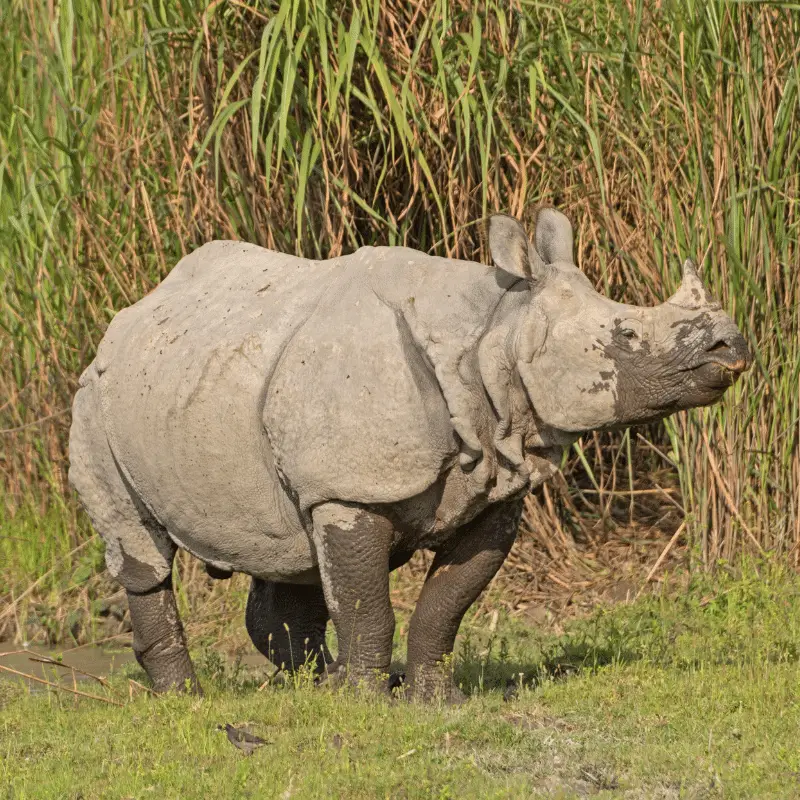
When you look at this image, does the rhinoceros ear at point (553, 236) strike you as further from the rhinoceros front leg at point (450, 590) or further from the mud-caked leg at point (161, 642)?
the mud-caked leg at point (161, 642)

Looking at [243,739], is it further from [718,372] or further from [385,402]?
[718,372]

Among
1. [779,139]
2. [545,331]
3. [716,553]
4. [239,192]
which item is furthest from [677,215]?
[545,331]

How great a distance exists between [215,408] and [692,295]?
5.06 feet

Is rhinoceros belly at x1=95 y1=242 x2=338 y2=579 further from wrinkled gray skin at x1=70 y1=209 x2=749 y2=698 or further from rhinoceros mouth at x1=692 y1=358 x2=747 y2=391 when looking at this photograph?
rhinoceros mouth at x1=692 y1=358 x2=747 y2=391

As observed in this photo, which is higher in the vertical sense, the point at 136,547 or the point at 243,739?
the point at 136,547

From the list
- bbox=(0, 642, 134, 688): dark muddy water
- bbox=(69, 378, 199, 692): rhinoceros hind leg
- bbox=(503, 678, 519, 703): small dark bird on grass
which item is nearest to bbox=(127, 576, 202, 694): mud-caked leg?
bbox=(69, 378, 199, 692): rhinoceros hind leg

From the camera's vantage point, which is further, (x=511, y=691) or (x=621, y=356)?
(x=511, y=691)

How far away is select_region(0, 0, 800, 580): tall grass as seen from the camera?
6.79 m

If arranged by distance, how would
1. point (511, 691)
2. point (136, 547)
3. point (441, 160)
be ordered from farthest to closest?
point (441, 160), point (136, 547), point (511, 691)

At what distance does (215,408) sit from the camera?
16.2 feet

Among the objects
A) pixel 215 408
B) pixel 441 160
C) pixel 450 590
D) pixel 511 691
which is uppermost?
pixel 441 160

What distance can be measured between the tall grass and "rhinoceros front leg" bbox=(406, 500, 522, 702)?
2143 mm

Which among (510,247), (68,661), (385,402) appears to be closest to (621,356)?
(510,247)

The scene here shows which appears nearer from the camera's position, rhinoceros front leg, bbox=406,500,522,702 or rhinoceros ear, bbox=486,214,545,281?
rhinoceros ear, bbox=486,214,545,281
